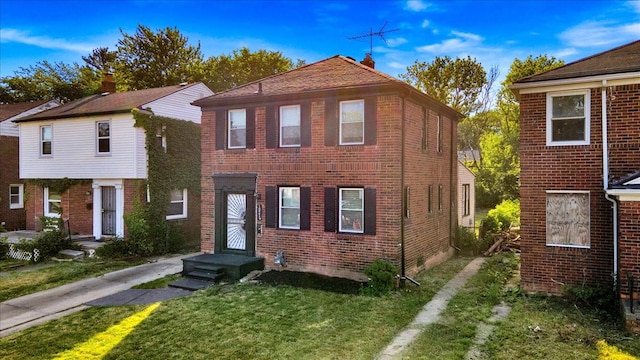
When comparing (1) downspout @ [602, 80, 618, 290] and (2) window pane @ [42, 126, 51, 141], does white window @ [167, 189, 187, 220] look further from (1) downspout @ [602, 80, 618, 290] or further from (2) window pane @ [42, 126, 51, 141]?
(1) downspout @ [602, 80, 618, 290]

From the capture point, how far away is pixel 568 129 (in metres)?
9.77

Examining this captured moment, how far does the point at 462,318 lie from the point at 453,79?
32.1 metres

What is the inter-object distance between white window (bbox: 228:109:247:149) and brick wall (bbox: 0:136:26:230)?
1646 cm

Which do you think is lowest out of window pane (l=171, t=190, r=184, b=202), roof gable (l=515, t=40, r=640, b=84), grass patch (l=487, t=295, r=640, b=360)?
grass patch (l=487, t=295, r=640, b=360)

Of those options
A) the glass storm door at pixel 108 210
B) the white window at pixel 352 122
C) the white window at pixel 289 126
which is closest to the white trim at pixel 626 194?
the white window at pixel 352 122

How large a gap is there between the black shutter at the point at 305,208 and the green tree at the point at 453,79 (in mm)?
28173

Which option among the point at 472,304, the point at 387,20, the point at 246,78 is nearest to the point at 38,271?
the point at 472,304

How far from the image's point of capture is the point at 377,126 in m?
11.3

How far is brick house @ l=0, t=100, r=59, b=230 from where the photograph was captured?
71.9 ft

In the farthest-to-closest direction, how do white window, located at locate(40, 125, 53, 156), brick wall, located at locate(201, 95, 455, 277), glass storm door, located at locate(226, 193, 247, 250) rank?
white window, located at locate(40, 125, 53, 156)
glass storm door, located at locate(226, 193, 247, 250)
brick wall, located at locate(201, 95, 455, 277)

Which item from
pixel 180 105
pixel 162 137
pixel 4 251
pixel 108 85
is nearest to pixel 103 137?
pixel 162 137

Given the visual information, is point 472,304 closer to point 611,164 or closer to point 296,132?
point 611,164

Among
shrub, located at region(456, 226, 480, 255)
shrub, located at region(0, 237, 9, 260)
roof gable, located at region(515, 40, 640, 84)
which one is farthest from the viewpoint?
shrub, located at region(456, 226, 480, 255)

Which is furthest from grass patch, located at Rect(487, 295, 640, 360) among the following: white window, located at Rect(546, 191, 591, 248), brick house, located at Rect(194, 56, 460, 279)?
brick house, located at Rect(194, 56, 460, 279)
